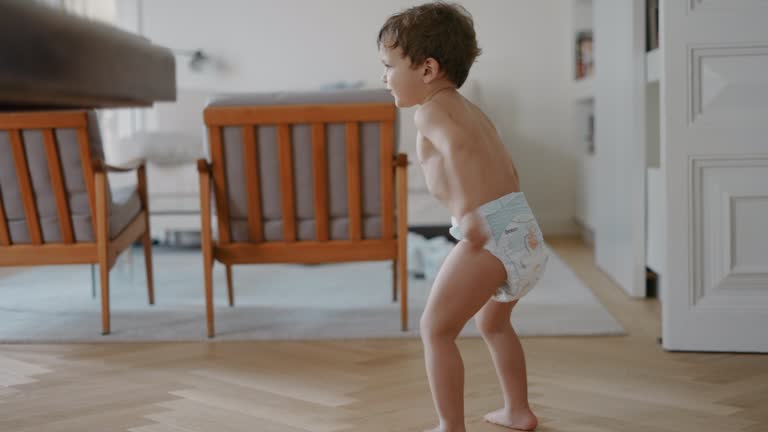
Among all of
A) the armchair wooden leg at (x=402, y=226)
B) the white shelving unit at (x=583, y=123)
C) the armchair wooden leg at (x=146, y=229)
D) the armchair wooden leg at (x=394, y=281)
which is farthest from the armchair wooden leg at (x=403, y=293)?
the white shelving unit at (x=583, y=123)

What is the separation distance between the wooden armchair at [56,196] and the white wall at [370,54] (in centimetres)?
294

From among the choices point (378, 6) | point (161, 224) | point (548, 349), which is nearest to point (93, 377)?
point (548, 349)

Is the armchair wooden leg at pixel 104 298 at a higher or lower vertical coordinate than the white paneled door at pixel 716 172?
lower

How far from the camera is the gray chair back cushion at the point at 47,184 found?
8.50 ft

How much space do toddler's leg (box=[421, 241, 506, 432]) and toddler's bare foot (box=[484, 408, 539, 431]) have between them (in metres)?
0.22

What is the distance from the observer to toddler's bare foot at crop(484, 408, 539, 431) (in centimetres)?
166

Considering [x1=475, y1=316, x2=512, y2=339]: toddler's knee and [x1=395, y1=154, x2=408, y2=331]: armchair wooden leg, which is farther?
[x1=395, y1=154, x2=408, y2=331]: armchair wooden leg

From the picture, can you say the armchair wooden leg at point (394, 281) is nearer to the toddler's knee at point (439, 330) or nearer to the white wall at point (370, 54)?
the toddler's knee at point (439, 330)

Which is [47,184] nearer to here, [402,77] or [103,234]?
[103,234]

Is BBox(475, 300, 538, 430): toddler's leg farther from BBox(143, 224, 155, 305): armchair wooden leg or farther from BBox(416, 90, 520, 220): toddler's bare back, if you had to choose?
BBox(143, 224, 155, 305): armchair wooden leg

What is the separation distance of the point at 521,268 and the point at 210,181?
4.53 feet

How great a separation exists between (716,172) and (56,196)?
1885 millimetres

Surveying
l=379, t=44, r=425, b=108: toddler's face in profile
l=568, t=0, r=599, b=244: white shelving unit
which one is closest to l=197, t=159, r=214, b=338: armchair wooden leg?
l=379, t=44, r=425, b=108: toddler's face in profile

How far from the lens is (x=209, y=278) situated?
262cm
